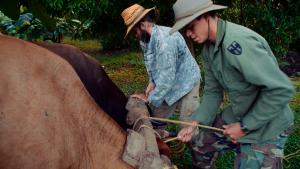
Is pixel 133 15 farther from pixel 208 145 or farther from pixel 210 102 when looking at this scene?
pixel 208 145

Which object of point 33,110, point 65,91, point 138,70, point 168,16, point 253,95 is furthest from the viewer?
point 138,70

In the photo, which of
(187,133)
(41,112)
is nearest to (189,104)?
(187,133)

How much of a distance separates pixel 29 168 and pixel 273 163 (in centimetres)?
185

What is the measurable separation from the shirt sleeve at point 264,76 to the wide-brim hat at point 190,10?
0.32 metres

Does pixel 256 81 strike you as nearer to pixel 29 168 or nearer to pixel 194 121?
pixel 194 121

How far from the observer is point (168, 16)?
32.9ft

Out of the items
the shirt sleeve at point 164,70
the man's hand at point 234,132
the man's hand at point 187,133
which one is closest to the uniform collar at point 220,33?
the man's hand at point 234,132

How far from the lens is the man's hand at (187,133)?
13.9 feet

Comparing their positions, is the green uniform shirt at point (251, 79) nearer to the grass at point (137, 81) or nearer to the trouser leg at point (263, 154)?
the trouser leg at point (263, 154)

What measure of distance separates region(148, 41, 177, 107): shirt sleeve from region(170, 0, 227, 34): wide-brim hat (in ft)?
4.70

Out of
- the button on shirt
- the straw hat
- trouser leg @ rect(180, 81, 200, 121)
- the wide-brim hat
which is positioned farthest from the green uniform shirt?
trouser leg @ rect(180, 81, 200, 121)

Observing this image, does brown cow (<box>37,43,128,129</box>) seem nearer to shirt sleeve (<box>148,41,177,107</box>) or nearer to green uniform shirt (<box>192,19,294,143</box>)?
green uniform shirt (<box>192,19,294,143</box>)

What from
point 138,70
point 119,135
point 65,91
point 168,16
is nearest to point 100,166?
point 119,135

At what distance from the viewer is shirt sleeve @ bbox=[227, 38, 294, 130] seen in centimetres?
356
